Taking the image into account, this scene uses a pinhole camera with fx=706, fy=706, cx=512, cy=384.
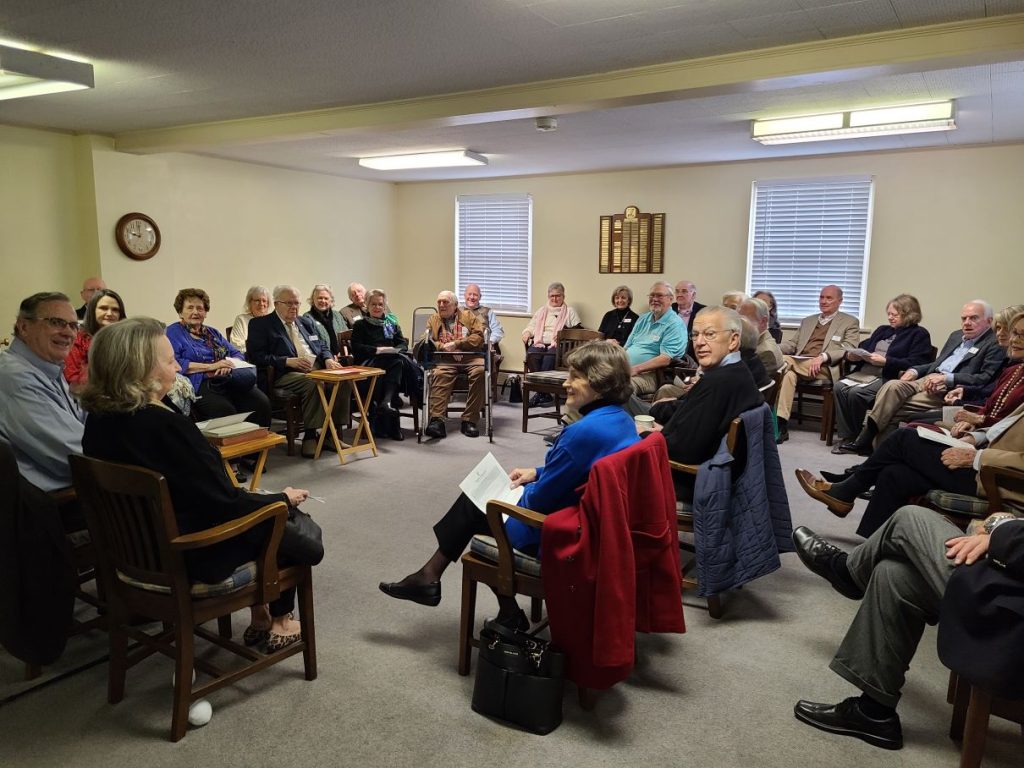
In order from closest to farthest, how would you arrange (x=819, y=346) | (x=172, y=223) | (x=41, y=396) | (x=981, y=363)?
(x=41, y=396) < (x=981, y=363) < (x=819, y=346) < (x=172, y=223)

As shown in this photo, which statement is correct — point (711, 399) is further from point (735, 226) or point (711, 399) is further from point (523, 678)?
point (735, 226)

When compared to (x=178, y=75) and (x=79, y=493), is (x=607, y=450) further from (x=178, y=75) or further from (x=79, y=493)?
(x=178, y=75)

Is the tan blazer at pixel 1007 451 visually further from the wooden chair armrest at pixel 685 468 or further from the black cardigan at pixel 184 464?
the black cardigan at pixel 184 464

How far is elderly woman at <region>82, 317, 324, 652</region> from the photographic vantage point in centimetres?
196

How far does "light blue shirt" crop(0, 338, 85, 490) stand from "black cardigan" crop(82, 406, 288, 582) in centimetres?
42

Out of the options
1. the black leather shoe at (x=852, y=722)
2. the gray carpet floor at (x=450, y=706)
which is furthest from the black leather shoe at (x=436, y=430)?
the black leather shoe at (x=852, y=722)

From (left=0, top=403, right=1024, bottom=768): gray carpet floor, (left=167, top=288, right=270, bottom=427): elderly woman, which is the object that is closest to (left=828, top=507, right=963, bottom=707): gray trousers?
(left=0, top=403, right=1024, bottom=768): gray carpet floor

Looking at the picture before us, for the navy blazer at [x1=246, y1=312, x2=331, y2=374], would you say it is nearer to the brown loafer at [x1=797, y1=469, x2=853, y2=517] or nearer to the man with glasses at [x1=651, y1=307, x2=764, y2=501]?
the man with glasses at [x1=651, y1=307, x2=764, y2=501]

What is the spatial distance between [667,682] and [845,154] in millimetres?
5848

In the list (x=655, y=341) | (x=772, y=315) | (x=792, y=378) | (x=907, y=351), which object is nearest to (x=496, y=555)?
(x=655, y=341)

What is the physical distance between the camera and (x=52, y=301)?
8.32 feet

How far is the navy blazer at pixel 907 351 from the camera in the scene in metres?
5.60

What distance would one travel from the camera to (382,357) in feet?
20.0

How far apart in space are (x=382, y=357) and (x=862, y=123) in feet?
13.4
